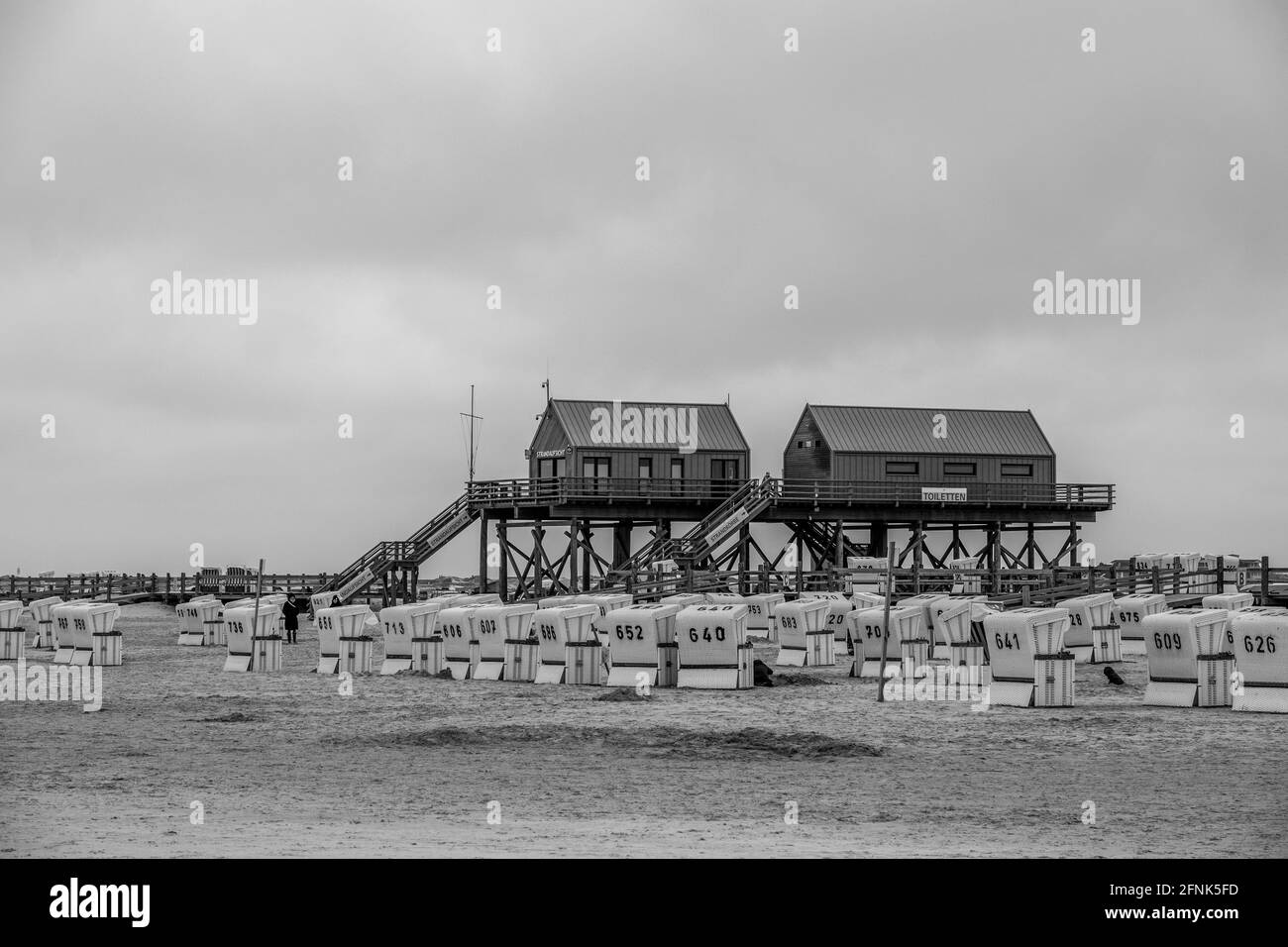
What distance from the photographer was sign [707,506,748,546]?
61.3 m

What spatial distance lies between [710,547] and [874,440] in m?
9.91

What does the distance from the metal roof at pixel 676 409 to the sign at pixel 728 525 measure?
4489 millimetres

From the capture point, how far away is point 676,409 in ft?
219

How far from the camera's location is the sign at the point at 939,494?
6588cm

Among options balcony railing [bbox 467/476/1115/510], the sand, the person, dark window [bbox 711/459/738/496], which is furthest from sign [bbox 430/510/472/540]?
the sand

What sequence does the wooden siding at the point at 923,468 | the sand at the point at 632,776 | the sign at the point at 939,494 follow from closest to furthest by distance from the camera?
the sand at the point at 632,776 < the sign at the point at 939,494 < the wooden siding at the point at 923,468

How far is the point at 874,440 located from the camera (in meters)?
67.0

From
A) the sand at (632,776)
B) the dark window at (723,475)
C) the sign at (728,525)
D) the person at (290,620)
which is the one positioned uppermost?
the dark window at (723,475)

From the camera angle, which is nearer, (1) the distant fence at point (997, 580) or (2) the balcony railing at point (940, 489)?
(1) the distant fence at point (997, 580)

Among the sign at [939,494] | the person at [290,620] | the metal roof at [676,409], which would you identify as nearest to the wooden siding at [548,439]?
the metal roof at [676,409]

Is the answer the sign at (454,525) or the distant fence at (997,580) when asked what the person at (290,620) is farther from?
the sign at (454,525)

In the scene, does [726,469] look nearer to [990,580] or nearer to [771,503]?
[771,503]
